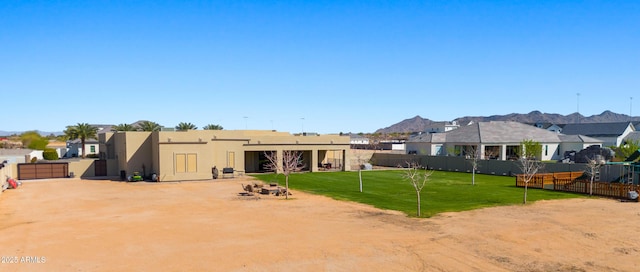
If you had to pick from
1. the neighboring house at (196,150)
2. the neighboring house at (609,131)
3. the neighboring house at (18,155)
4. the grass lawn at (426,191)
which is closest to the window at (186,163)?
the neighboring house at (196,150)

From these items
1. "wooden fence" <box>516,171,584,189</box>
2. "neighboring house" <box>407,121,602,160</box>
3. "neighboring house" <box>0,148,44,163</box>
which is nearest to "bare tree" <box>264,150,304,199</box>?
"wooden fence" <box>516,171,584,189</box>

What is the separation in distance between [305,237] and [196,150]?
29986 millimetres

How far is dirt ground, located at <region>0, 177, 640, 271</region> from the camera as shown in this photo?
597 inches

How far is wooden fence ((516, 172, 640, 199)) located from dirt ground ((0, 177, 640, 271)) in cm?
298

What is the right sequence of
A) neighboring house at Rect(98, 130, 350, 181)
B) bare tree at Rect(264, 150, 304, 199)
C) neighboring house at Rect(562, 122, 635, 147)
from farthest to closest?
neighboring house at Rect(562, 122, 635, 147)
neighboring house at Rect(98, 130, 350, 181)
bare tree at Rect(264, 150, 304, 199)

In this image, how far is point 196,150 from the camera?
4606cm

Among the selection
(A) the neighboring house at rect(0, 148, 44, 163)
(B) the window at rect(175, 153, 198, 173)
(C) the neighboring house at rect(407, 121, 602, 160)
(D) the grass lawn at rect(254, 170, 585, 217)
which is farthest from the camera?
(C) the neighboring house at rect(407, 121, 602, 160)

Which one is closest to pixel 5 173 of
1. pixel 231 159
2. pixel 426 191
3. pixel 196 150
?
pixel 196 150

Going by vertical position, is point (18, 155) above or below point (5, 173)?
above

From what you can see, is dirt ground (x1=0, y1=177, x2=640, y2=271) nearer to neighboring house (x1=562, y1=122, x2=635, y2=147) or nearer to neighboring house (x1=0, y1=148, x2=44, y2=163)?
neighboring house (x1=0, y1=148, x2=44, y2=163)

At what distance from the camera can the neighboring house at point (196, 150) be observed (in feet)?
147

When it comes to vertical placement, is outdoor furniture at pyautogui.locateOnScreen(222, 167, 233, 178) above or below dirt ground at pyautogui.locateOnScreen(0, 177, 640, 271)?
above

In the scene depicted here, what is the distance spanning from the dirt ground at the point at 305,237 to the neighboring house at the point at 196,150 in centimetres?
1438

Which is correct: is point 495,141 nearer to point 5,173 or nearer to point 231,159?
point 231,159
